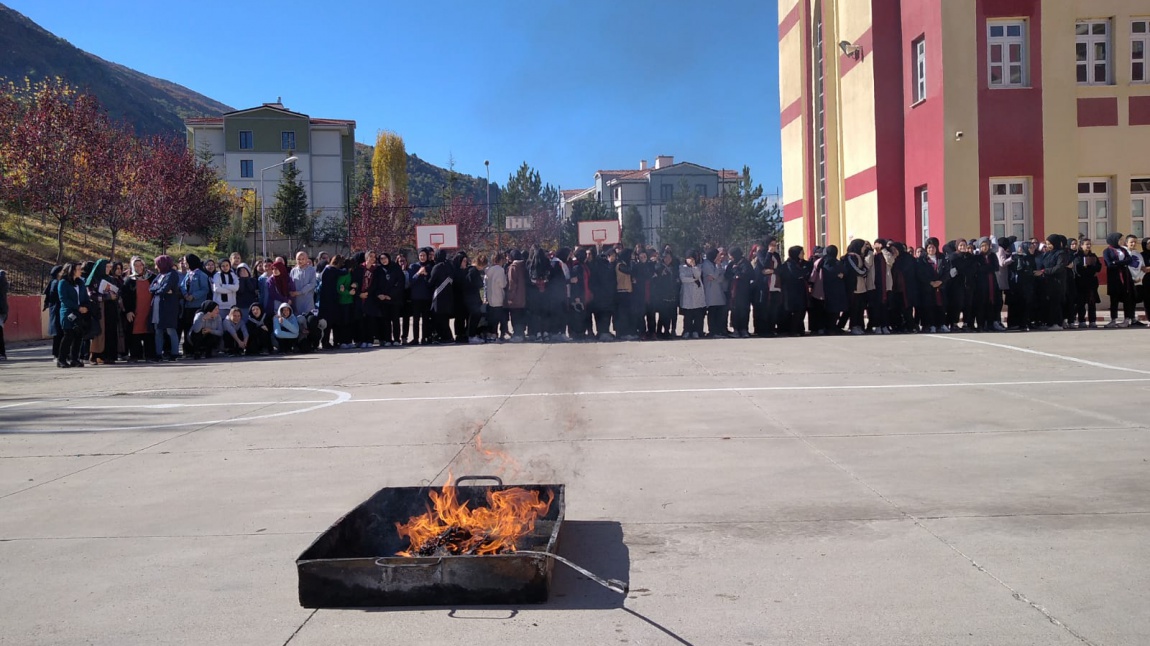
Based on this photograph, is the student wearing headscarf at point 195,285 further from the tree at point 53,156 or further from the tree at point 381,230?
the tree at point 381,230

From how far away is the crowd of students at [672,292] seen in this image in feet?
64.7

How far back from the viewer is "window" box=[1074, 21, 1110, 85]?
25.0 m

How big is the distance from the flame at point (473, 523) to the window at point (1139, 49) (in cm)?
2543

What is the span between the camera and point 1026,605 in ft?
14.5

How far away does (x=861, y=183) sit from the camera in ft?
96.3

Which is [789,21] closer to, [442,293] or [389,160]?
[442,293]

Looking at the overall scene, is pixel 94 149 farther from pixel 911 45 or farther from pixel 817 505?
pixel 817 505

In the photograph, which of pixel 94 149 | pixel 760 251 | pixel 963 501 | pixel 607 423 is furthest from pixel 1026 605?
pixel 94 149

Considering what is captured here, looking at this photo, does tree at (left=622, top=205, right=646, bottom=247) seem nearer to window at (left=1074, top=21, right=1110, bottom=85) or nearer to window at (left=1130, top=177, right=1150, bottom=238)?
window at (left=1074, top=21, right=1110, bottom=85)

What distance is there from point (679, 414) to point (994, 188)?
18.4m

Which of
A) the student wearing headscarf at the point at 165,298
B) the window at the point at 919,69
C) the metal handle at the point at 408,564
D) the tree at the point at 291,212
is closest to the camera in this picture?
the metal handle at the point at 408,564

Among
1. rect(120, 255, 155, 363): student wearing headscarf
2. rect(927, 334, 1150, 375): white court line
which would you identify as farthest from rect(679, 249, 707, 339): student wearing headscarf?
rect(120, 255, 155, 363): student wearing headscarf

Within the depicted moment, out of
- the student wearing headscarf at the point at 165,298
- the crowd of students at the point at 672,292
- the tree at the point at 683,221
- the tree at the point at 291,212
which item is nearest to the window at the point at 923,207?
the crowd of students at the point at 672,292

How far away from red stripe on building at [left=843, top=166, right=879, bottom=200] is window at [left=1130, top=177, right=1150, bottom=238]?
6551mm
